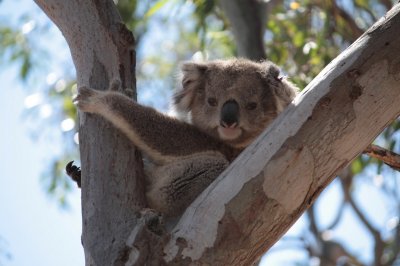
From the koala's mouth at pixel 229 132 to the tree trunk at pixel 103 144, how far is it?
0.58m

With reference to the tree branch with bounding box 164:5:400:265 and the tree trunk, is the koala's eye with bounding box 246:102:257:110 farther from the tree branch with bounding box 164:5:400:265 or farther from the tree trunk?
the tree branch with bounding box 164:5:400:265

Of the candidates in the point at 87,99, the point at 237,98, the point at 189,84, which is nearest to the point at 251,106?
the point at 237,98

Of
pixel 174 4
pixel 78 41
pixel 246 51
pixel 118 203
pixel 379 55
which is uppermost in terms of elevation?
pixel 174 4

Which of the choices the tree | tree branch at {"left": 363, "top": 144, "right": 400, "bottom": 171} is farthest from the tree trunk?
tree branch at {"left": 363, "top": 144, "right": 400, "bottom": 171}

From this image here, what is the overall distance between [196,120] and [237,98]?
1.00ft

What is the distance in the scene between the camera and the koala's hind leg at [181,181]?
3.04 metres

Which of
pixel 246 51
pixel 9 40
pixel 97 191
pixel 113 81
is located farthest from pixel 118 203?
pixel 9 40

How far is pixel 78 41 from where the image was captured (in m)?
2.89

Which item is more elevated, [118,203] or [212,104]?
[212,104]

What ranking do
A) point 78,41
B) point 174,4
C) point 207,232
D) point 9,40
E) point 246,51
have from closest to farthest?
point 207,232 → point 78,41 → point 246,51 → point 174,4 → point 9,40

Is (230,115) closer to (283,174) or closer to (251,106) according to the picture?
(251,106)

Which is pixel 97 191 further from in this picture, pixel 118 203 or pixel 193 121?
pixel 193 121

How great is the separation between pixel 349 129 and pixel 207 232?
0.67 metres

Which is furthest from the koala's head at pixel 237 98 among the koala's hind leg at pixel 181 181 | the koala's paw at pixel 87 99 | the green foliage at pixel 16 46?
the green foliage at pixel 16 46
